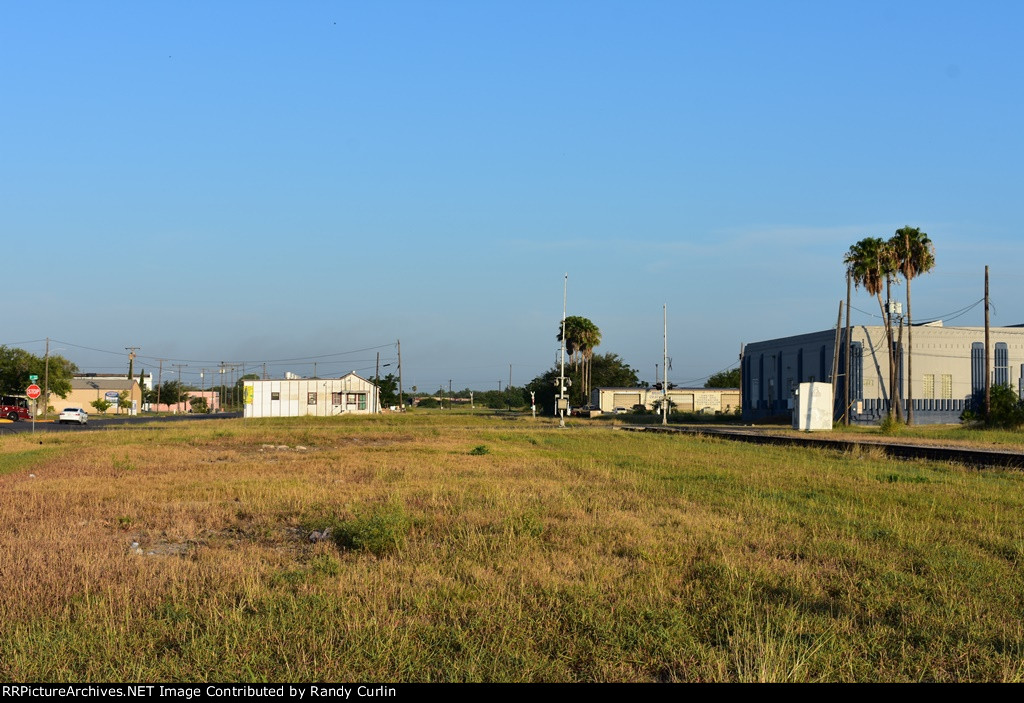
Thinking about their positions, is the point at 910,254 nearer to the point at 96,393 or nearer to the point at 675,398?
the point at 675,398

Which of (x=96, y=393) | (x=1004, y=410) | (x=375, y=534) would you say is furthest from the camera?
(x=96, y=393)

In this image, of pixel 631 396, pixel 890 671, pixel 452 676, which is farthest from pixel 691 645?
pixel 631 396

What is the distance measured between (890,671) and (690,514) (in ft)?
27.6

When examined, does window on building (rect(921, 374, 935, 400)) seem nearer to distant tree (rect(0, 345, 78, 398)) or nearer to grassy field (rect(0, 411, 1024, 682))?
grassy field (rect(0, 411, 1024, 682))

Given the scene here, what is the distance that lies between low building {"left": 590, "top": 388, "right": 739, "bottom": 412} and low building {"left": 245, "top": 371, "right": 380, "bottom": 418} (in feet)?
109

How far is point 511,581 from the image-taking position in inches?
377

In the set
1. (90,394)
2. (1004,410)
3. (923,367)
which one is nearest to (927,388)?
(923,367)

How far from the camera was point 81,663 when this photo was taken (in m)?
6.78

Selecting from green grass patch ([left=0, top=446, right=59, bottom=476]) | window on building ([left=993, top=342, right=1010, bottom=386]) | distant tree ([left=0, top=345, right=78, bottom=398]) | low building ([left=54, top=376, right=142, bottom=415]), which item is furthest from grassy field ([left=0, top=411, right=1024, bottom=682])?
low building ([left=54, top=376, right=142, bottom=415])

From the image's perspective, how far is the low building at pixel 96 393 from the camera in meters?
147

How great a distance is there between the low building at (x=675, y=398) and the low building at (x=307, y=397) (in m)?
33.2

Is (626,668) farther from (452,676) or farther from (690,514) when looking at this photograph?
(690,514)

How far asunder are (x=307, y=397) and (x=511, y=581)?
9561cm

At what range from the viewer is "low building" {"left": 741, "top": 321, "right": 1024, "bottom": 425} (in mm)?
73312
